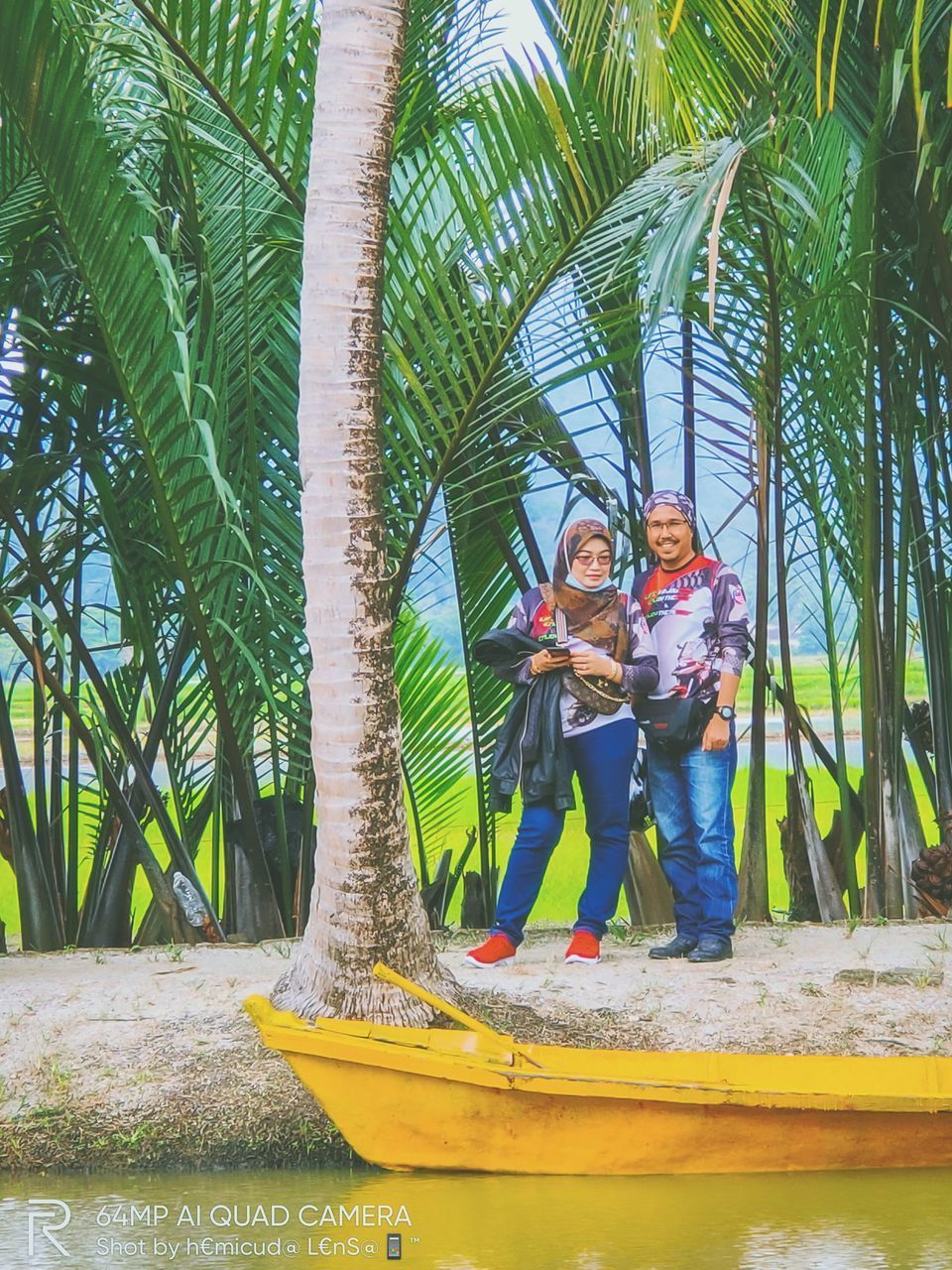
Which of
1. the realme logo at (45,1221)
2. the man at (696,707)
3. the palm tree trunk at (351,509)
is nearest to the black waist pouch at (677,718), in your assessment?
the man at (696,707)

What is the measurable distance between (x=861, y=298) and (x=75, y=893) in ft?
10.9

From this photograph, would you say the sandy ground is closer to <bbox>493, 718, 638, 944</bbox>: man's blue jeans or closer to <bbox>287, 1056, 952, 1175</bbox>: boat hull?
<bbox>493, 718, 638, 944</bbox>: man's blue jeans

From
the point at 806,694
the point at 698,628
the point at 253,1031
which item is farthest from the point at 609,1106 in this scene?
the point at 806,694

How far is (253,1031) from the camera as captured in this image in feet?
10.2

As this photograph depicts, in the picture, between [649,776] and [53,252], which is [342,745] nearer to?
[649,776]

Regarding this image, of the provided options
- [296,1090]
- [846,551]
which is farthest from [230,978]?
[846,551]

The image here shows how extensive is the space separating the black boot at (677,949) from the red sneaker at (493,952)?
0.39 metres

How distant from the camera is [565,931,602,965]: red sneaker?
11.5 feet

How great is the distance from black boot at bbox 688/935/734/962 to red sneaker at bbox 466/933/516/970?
18.3 inches

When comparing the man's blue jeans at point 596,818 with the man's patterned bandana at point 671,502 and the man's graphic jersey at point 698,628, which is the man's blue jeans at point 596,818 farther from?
the man's patterned bandana at point 671,502

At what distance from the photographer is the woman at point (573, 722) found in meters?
3.42

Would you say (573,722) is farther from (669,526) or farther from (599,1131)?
(599,1131)

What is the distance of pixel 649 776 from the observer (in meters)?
3.60

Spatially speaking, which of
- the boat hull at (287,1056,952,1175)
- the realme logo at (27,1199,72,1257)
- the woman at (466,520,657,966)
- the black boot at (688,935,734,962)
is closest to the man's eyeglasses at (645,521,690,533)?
the woman at (466,520,657,966)
